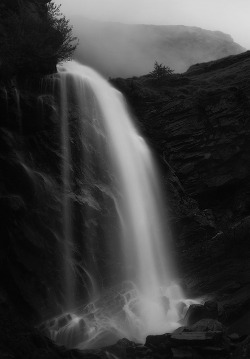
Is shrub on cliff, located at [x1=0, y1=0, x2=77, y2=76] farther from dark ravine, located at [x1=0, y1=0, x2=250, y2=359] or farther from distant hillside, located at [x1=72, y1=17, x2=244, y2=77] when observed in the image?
distant hillside, located at [x1=72, y1=17, x2=244, y2=77]

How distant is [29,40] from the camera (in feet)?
79.9

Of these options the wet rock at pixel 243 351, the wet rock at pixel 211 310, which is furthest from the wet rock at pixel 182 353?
the wet rock at pixel 211 310

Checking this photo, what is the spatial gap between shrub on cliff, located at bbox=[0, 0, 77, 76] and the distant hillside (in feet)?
130

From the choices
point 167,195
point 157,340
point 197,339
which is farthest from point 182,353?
point 167,195

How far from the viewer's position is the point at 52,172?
21469 millimetres

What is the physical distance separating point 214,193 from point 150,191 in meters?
5.05

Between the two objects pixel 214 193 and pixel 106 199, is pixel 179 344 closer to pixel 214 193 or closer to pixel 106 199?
pixel 106 199

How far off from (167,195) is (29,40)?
40.4 feet

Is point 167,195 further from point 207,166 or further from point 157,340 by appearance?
point 157,340

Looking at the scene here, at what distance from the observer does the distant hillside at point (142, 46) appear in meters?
76.4

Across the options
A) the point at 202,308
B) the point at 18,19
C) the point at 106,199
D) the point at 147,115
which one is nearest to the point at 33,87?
the point at 18,19

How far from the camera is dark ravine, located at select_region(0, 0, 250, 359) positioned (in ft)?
50.1

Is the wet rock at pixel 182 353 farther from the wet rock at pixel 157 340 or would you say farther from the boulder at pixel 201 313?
the boulder at pixel 201 313

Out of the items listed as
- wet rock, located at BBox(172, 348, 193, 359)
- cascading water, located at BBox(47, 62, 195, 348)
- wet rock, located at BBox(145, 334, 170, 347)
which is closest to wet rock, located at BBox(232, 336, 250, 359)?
wet rock, located at BBox(172, 348, 193, 359)
